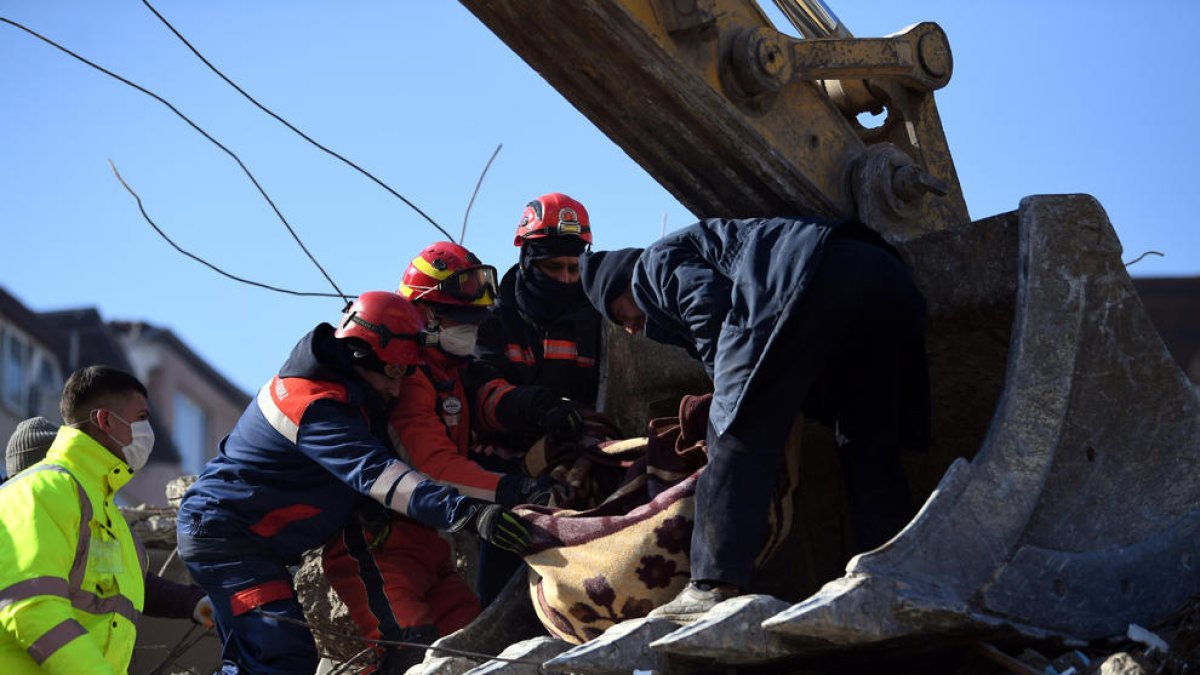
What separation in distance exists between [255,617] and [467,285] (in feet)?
4.89

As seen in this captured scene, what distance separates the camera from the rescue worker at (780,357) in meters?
5.38

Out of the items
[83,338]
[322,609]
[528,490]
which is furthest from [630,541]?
[83,338]

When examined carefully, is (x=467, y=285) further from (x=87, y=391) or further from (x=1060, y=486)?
(x=1060, y=486)

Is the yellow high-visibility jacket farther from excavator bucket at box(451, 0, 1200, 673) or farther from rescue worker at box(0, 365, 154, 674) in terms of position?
excavator bucket at box(451, 0, 1200, 673)

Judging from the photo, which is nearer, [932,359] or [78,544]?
[78,544]

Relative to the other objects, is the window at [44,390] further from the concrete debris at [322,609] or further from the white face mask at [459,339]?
the white face mask at [459,339]

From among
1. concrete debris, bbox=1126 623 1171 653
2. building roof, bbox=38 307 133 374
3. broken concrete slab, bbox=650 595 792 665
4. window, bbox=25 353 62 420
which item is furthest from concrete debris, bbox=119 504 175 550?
building roof, bbox=38 307 133 374

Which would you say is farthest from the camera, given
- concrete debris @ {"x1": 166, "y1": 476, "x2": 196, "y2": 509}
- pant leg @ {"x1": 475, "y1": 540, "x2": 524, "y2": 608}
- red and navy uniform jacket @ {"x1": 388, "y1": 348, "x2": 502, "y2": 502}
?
concrete debris @ {"x1": 166, "y1": 476, "x2": 196, "y2": 509}

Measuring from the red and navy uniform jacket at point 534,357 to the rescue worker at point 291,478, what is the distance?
531 mm

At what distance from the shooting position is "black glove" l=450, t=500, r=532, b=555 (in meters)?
5.84

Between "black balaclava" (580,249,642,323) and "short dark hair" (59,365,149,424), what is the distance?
1487 millimetres

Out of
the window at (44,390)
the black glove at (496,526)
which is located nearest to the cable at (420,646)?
the black glove at (496,526)

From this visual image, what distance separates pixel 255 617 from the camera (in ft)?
20.9

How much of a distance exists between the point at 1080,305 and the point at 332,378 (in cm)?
247
